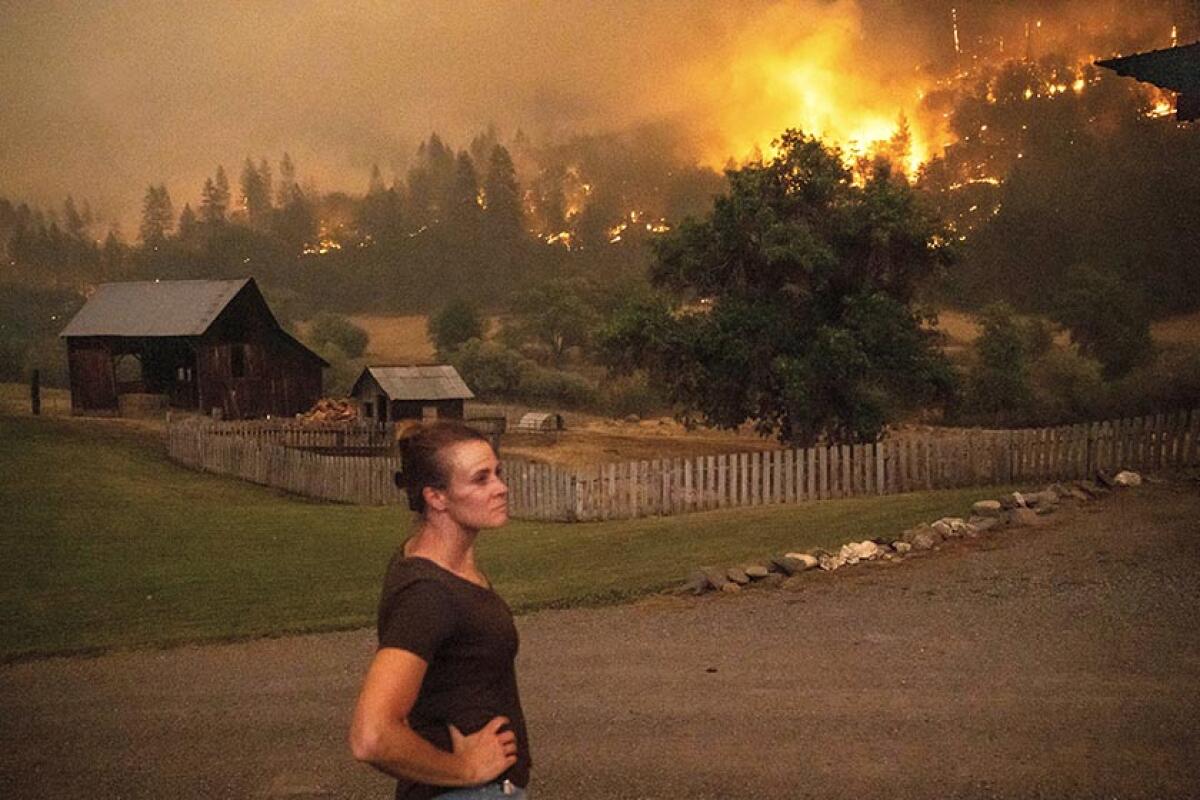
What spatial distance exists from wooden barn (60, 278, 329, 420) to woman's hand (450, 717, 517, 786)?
48.4m

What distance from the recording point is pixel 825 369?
2712 cm

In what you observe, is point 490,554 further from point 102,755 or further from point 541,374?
point 541,374

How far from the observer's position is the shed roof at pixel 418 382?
158ft

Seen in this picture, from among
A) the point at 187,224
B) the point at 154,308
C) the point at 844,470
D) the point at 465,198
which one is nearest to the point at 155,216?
the point at 187,224

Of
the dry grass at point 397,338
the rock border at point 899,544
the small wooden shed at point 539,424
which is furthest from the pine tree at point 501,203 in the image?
the rock border at point 899,544

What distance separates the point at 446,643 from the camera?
9.66ft

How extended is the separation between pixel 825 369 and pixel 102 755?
22328 millimetres

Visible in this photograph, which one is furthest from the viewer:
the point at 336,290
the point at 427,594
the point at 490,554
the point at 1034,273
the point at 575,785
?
the point at 336,290

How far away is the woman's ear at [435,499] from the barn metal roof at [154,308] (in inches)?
1912

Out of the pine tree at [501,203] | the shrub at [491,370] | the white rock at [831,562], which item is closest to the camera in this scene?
the white rock at [831,562]

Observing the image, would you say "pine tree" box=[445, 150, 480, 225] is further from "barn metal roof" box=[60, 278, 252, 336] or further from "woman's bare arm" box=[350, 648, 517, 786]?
"woman's bare arm" box=[350, 648, 517, 786]

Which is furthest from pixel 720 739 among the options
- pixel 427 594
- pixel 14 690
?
pixel 14 690

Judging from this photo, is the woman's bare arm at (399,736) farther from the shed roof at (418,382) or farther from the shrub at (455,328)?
the shrub at (455,328)

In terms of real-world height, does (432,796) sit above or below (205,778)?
above
